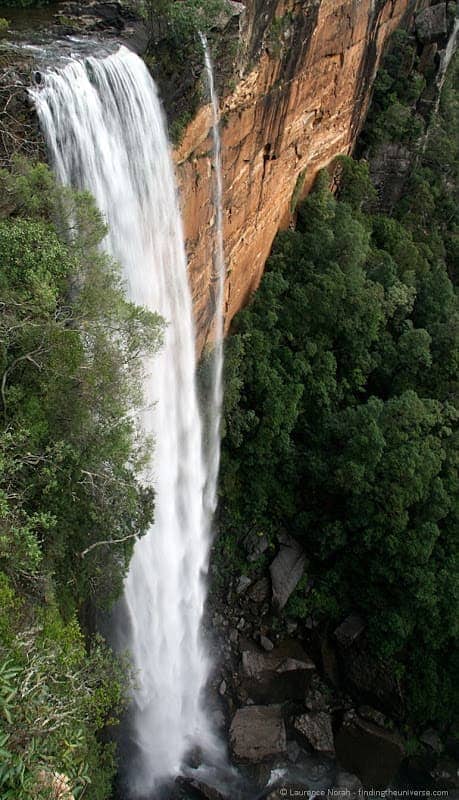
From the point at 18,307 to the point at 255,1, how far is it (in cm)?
834

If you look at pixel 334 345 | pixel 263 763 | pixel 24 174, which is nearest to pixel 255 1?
pixel 24 174

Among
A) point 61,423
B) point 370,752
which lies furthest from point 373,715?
point 61,423

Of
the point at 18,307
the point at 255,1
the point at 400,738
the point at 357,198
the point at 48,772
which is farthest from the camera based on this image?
the point at 357,198

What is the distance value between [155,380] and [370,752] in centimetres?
969

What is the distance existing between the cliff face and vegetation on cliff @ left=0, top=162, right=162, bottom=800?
156 inches

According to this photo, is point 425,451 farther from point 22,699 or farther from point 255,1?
point 22,699

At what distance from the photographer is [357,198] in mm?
19641

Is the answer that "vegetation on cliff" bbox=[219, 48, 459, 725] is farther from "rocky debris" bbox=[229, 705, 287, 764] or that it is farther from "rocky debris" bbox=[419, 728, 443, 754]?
"rocky debris" bbox=[229, 705, 287, 764]

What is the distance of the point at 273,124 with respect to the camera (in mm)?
13836

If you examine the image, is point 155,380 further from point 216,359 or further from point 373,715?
point 373,715

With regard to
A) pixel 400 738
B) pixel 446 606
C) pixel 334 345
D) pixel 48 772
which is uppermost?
pixel 48 772

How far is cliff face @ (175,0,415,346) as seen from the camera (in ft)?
37.9

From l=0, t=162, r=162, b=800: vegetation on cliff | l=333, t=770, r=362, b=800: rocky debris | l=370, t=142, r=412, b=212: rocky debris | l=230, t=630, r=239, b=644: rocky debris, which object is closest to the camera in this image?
l=0, t=162, r=162, b=800: vegetation on cliff

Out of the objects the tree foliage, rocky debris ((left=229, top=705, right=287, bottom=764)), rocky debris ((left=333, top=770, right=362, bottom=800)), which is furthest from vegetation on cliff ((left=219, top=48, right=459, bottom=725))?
rocky debris ((left=229, top=705, right=287, bottom=764))
